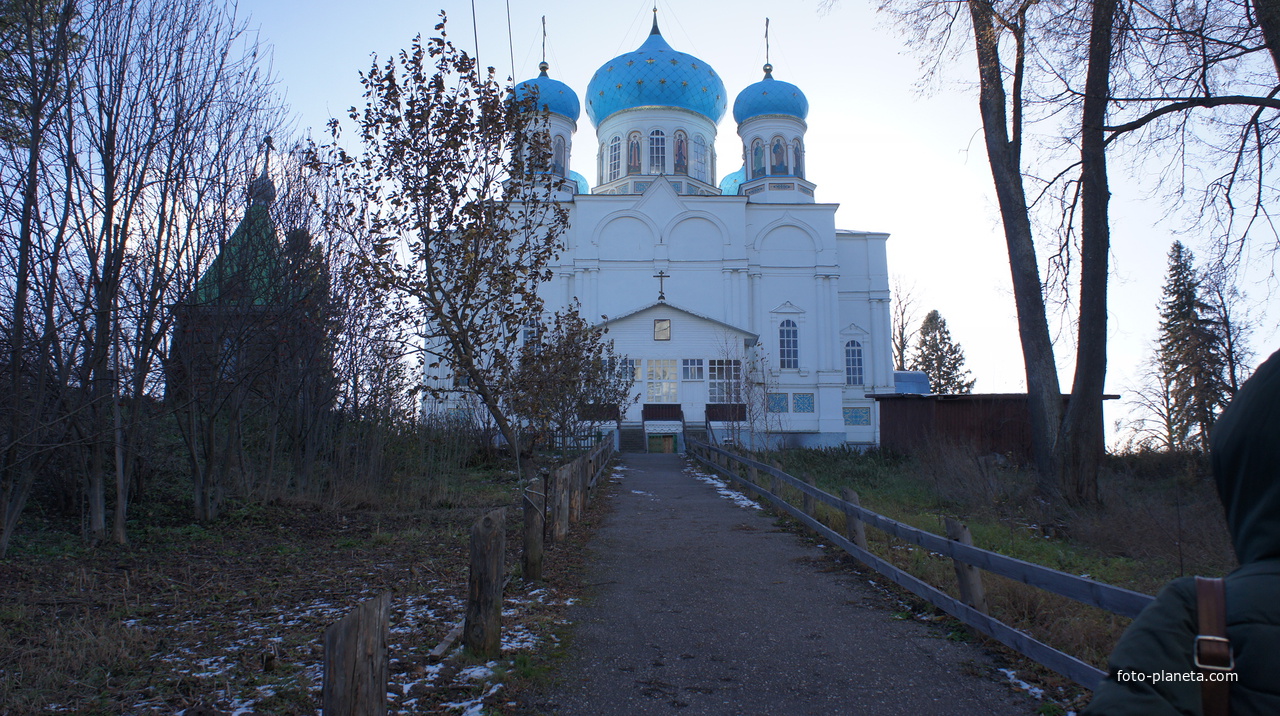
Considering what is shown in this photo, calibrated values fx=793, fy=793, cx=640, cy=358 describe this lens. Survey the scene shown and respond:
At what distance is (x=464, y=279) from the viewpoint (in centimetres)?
809

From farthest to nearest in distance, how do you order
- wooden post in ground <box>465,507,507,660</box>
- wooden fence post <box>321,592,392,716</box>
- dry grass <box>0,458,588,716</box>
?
wooden post in ground <box>465,507,507,660</box>
dry grass <box>0,458,588,716</box>
wooden fence post <box>321,592,392,716</box>

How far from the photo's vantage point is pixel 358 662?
3434 mm

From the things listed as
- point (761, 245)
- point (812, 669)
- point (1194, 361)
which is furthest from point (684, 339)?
point (812, 669)

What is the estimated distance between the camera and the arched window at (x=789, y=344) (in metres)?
42.3

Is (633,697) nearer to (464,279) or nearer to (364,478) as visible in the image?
(464,279)

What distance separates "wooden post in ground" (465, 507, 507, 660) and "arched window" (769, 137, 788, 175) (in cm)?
4358

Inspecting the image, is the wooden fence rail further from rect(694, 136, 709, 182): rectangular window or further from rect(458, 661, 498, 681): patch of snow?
rect(694, 136, 709, 182): rectangular window

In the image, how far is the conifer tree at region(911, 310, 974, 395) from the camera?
7044 centimetres

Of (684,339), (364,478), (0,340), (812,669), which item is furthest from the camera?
(684,339)

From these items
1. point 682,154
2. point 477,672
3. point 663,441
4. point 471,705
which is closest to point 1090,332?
point 477,672

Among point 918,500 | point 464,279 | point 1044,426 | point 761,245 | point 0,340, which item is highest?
point 761,245

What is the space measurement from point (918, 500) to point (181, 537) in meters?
12.3

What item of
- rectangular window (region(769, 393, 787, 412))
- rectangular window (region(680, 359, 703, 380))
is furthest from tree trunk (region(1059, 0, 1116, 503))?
rectangular window (region(769, 393, 787, 412))

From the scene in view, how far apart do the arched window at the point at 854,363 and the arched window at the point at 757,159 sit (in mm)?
11300
